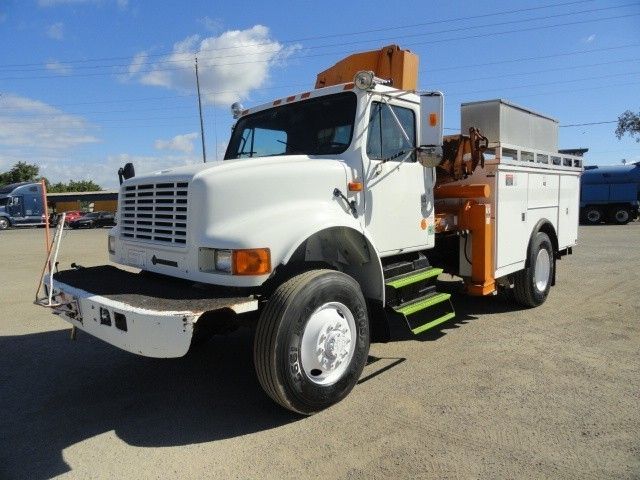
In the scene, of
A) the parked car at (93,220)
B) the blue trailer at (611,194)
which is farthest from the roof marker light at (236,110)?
the parked car at (93,220)

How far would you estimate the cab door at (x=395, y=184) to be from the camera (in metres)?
4.41

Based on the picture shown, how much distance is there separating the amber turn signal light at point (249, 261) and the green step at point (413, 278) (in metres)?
1.45

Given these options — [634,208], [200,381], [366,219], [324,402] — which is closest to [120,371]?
[200,381]

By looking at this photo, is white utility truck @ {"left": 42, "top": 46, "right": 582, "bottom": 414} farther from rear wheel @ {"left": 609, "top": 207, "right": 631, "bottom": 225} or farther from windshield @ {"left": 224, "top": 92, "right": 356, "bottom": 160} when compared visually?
rear wheel @ {"left": 609, "top": 207, "right": 631, "bottom": 225}

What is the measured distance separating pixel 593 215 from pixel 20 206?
38672mm

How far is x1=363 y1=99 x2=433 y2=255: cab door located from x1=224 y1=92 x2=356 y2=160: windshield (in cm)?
24

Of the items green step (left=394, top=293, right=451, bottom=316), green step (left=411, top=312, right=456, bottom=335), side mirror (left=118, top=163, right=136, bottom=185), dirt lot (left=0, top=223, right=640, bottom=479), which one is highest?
side mirror (left=118, top=163, right=136, bottom=185)

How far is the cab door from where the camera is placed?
441 cm

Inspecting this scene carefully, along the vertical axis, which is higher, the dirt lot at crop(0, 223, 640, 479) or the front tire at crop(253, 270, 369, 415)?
the front tire at crop(253, 270, 369, 415)

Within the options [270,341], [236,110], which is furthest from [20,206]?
[270,341]

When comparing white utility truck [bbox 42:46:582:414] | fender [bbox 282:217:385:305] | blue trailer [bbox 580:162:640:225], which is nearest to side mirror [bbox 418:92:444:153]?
white utility truck [bbox 42:46:582:414]

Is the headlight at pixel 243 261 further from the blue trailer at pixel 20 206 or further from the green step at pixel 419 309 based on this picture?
the blue trailer at pixel 20 206

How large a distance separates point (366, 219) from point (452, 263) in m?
2.09

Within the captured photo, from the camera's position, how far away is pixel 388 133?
4.62 meters
